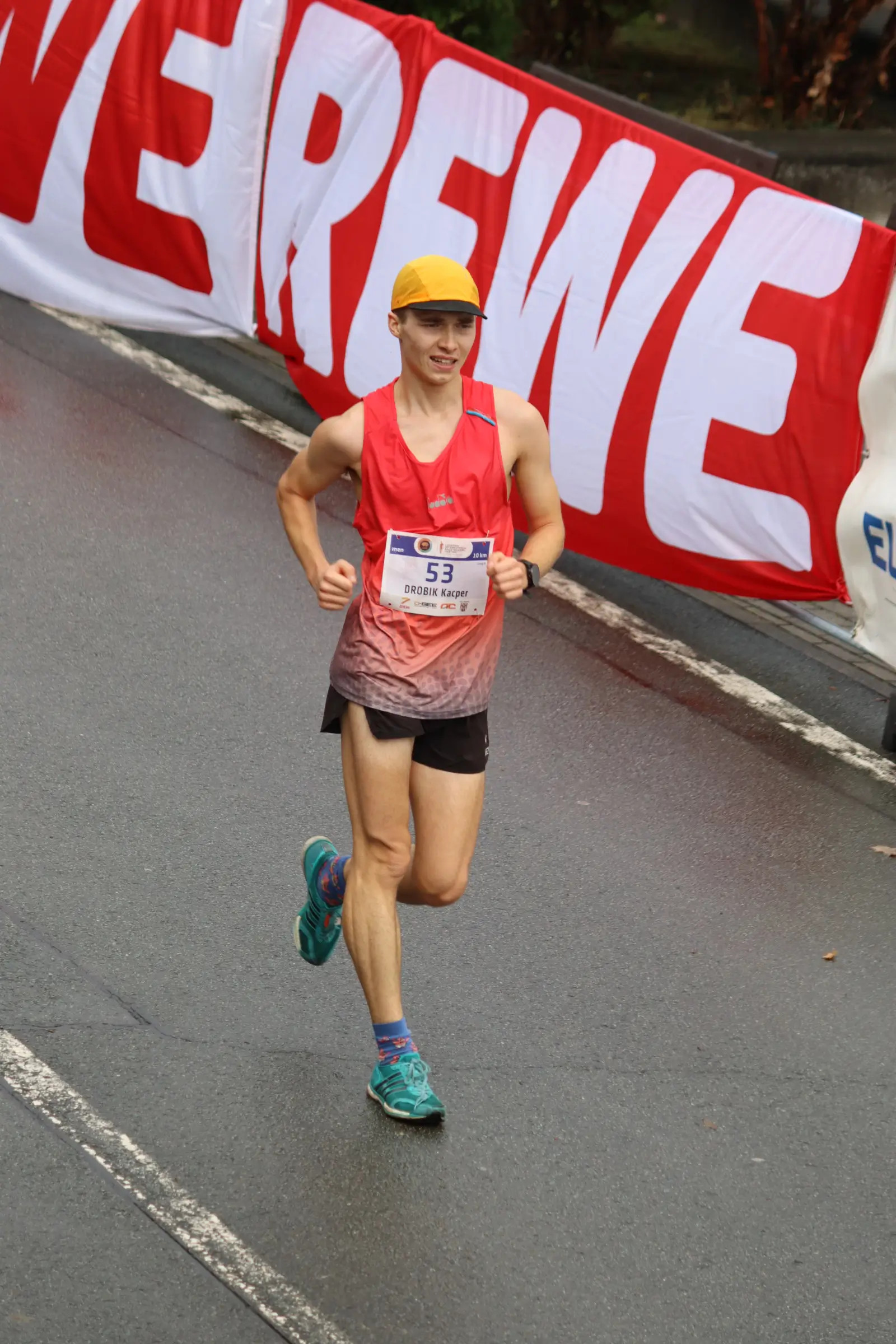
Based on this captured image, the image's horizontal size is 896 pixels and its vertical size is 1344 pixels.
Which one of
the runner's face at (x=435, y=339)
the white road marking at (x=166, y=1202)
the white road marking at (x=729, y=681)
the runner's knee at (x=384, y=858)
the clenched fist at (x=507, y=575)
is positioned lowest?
the white road marking at (x=729, y=681)

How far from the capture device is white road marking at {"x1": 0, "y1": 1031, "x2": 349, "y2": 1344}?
4145mm

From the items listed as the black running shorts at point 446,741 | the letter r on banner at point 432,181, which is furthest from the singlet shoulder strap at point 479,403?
the letter r on banner at point 432,181

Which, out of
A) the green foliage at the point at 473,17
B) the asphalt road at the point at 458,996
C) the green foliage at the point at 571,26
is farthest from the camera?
the green foliage at the point at 571,26

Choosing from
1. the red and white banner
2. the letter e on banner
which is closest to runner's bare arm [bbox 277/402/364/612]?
the red and white banner

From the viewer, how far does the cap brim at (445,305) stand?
15.6ft

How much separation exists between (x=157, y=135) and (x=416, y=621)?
22.6 feet

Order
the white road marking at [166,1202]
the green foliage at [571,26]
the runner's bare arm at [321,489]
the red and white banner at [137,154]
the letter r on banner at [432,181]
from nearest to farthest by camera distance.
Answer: the white road marking at [166,1202], the runner's bare arm at [321,489], the letter r on banner at [432,181], the red and white banner at [137,154], the green foliage at [571,26]

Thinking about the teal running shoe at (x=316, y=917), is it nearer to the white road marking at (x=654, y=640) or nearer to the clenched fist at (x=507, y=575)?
the clenched fist at (x=507, y=575)

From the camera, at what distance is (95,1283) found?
13.6 feet

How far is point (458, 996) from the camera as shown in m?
5.52

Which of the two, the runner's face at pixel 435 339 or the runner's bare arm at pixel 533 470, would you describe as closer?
the runner's face at pixel 435 339

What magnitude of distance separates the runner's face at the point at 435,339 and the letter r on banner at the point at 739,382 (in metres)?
3.51

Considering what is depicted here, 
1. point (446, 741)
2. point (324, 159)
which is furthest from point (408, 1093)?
point (324, 159)

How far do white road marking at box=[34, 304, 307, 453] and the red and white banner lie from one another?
111 mm
